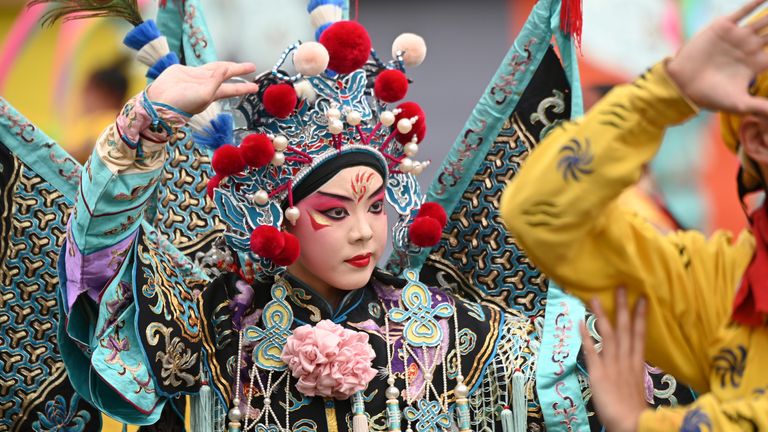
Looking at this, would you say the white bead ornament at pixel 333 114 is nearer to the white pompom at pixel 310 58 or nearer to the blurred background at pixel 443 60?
the white pompom at pixel 310 58

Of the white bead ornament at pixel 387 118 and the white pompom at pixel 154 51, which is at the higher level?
the white pompom at pixel 154 51

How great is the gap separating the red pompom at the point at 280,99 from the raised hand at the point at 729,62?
124 cm

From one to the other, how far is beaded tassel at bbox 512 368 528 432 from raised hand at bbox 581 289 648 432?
1.02m

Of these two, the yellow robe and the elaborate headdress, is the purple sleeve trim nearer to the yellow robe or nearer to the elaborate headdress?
the elaborate headdress

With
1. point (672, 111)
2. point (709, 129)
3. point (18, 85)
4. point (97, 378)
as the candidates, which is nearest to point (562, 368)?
point (97, 378)

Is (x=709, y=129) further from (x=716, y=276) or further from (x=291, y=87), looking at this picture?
(x=716, y=276)

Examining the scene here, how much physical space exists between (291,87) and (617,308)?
3.81 ft

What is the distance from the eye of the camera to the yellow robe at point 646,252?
178cm

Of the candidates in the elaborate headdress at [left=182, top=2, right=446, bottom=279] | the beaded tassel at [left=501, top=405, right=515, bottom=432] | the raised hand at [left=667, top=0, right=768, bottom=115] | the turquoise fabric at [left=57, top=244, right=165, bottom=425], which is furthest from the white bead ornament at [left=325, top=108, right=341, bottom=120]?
the raised hand at [left=667, top=0, right=768, bottom=115]

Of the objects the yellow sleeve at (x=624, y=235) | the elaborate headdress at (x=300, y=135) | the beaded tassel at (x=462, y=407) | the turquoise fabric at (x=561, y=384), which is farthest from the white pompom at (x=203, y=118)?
the yellow sleeve at (x=624, y=235)

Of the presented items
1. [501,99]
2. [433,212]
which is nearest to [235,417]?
[433,212]

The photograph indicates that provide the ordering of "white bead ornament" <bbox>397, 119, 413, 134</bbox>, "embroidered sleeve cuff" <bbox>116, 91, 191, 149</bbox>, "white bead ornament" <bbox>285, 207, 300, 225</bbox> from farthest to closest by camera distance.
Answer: "white bead ornament" <bbox>397, 119, 413, 134</bbox>
"white bead ornament" <bbox>285, 207, 300, 225</bbox>
"embroidered sleeve cuff" <bbox>116, 91, 191, 149</bbox>

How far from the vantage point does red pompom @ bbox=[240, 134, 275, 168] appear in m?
2.80

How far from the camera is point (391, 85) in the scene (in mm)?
2926
